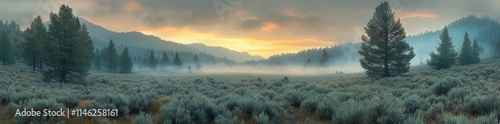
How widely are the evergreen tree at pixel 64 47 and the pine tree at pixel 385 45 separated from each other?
1170 inches

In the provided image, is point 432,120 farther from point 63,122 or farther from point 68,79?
point 68,79

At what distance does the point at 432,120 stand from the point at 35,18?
65.2 m

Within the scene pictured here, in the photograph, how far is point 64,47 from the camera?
31781 mm

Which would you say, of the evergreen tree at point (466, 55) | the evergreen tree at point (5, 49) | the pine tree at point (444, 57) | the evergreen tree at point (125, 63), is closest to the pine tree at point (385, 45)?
the pine tree at point (444, 57)

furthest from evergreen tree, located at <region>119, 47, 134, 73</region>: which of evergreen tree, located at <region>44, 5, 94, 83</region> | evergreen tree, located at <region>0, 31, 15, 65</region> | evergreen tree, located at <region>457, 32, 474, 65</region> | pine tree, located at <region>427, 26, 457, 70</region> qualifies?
evergreen tree, located at <region>457, 32, 474, 65</region>

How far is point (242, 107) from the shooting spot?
8516 mm

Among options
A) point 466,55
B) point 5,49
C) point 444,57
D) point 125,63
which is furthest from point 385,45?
point 5,49

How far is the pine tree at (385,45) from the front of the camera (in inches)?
1293

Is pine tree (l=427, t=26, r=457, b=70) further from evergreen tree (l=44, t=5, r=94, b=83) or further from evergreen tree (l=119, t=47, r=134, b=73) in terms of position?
evergreen tree (l=119, t=47, r=134, b=73)

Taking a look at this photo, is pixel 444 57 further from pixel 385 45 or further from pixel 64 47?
pixel 64 47

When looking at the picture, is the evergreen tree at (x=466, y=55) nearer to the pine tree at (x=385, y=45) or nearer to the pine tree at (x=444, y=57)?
the pine tree at (x=444, y=57)

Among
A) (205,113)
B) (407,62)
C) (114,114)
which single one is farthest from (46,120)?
(407,62)

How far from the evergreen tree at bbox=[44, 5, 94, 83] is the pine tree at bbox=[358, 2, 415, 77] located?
29.7 m

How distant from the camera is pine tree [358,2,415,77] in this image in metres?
32.8
